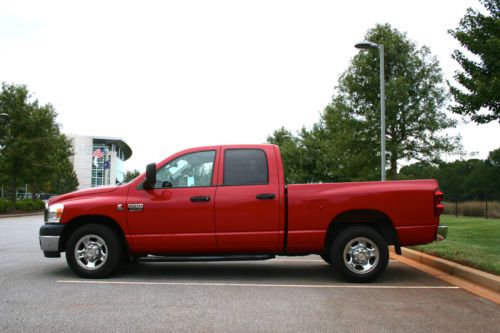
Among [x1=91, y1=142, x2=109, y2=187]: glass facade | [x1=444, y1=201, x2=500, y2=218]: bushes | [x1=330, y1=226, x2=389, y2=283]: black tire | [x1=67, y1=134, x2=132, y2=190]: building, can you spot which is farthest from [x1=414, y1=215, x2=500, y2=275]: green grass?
[x1=91, y1=142, x2=109, y2=187]: glass facade

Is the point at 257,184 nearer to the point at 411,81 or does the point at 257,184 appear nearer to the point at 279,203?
the point at 279,203

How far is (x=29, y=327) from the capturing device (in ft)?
16.0

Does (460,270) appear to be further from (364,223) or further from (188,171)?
(188,171)

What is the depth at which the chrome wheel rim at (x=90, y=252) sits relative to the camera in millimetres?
7637

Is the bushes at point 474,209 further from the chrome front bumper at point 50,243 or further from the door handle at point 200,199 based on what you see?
the chrome front bumper at point 50,243

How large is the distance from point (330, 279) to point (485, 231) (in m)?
8.82

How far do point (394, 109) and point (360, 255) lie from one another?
17093 mm

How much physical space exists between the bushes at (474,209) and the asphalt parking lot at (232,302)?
Result: 22.7 meters

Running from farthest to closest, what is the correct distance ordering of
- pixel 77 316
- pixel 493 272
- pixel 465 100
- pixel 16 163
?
pixel 16 163, pixel 465 100, pixel 493 272, pixel 77 316

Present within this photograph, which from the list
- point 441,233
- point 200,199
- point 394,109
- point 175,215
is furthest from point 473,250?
point 394,109

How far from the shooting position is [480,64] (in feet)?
39.6

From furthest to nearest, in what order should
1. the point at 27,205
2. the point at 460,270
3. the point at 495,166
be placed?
the point at 495,166 → the point at 27,205 → the point at 460,270

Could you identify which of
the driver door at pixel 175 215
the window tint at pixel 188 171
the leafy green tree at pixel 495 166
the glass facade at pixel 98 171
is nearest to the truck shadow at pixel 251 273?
the driver door at pixel 175 215

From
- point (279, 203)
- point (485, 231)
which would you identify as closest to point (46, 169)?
point (485, 231)
